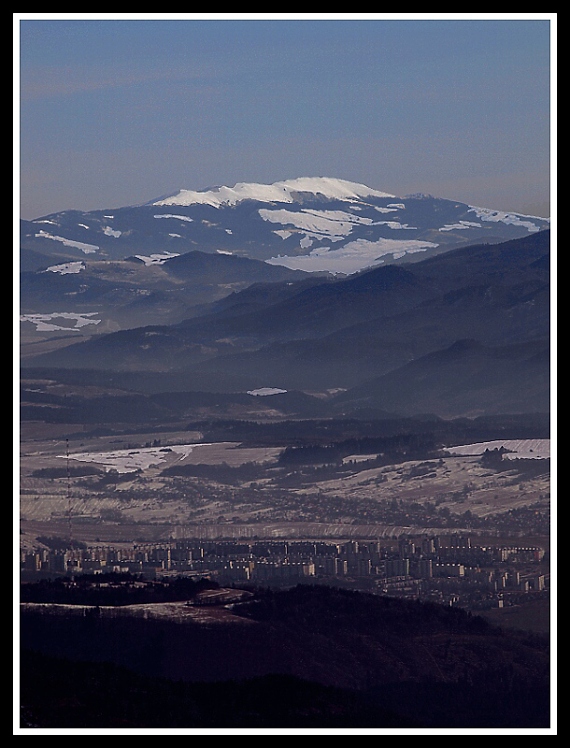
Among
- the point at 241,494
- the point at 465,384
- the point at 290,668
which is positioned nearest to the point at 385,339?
the point at 465,384

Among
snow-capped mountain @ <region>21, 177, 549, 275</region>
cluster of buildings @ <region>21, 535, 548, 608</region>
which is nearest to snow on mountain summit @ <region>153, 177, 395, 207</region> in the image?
snow-capped mountain @ <region>21, 177, 549, 275</region>

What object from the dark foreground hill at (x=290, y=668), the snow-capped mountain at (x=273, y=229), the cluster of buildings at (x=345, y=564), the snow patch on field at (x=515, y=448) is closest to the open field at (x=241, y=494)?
the snow patch on field at (x=515, y=448)

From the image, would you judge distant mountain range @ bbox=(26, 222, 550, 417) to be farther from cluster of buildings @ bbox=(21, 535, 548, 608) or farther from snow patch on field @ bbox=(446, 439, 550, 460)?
cluster of buildings @ bbox=(21, 535, 548, 608)

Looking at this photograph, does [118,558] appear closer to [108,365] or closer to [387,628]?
[387,628]

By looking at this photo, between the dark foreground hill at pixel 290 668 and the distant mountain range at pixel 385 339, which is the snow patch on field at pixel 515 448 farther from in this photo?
the dark foreground hill at pixel 290 668
